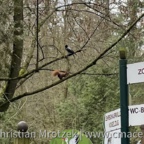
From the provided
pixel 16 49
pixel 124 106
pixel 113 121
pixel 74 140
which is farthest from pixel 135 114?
pixel 16 49

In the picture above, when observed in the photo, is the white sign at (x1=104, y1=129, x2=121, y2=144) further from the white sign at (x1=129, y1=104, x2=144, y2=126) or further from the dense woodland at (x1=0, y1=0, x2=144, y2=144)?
the dense woodland at (x1=0, y1=0, x2=144, y2=144)

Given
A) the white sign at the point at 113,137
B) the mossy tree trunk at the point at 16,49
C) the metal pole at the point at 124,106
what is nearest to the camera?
the metal pole at the point at 124,106

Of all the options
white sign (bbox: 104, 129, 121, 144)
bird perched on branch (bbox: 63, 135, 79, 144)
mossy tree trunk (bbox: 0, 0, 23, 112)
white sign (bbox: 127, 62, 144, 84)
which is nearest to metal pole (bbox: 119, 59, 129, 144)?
white sign (bbox: 127, 62, 144, 84)

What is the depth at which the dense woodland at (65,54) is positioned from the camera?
4.12 meters

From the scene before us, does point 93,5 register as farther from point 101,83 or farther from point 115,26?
point 101,83

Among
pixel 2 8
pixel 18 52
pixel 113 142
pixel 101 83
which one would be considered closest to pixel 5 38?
pixel 2 8

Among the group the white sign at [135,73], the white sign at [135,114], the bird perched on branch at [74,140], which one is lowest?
the bird perched on branch at [74,140]

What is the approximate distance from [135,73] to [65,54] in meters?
2.11

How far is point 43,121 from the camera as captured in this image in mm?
9094

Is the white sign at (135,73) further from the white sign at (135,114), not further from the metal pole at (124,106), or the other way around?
the white sign at (135,114)

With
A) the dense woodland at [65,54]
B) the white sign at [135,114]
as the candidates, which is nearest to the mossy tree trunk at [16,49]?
the dense woodland at [65,54]

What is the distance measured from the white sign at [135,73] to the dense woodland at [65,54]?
627mm

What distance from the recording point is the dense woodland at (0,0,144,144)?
162 inches

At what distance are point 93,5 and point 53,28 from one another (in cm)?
114
